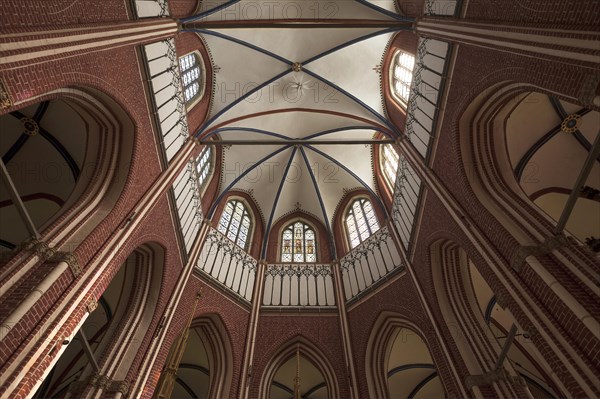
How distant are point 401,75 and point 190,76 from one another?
7990 mm

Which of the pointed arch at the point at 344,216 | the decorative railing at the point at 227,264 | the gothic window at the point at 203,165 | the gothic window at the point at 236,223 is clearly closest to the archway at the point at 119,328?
the decorative railing at the point at 227,264

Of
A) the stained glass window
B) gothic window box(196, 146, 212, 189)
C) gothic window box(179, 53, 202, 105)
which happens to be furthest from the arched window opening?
gothic window box(179, 53, 202, 105)

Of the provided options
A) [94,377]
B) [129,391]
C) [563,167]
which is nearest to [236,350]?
[129,391]

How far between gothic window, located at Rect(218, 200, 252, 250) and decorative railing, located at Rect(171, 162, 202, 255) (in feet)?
7.54

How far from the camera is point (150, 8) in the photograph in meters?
9.88

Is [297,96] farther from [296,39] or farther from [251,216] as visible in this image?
[251,216]

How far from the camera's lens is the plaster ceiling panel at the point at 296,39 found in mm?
14284

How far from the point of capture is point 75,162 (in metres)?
11.0

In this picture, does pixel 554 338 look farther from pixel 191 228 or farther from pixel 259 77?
pixel 259 77

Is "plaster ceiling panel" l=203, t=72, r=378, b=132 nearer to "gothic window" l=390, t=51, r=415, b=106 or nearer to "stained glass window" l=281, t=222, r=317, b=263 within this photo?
"gothic window" l=390, t=51, r=415, b=106

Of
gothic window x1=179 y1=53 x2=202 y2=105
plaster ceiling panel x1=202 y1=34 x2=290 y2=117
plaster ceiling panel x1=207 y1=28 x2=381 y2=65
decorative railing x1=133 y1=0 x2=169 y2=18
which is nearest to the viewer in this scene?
decorative railing x1=133 y1=0 x2=169 y2=18

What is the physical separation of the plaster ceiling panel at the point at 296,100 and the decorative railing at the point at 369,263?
5.08m

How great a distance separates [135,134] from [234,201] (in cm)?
876

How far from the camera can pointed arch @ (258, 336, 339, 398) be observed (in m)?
12.1
